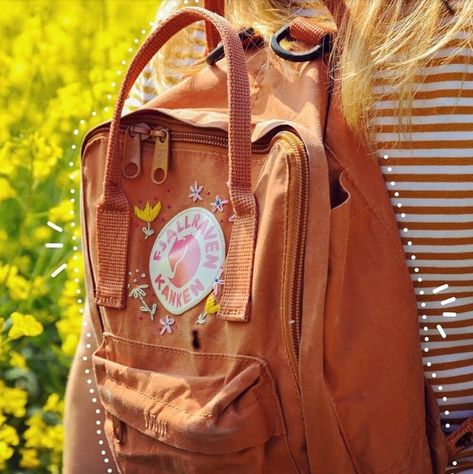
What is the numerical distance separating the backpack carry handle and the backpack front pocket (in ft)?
0.23

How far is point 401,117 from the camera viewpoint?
1293mm

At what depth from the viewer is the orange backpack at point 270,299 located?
49.2 inches

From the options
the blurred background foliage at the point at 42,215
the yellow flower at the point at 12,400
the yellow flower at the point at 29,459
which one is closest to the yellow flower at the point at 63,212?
the blurred background foliage at the point at 42,215

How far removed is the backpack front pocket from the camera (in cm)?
128

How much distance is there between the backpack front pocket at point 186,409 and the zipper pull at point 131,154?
8.0 inches

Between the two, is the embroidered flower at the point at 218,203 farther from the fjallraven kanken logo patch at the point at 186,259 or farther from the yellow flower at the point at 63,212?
the yellow flower at the point at 63,212

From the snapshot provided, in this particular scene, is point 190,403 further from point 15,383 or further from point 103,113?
point 103,113

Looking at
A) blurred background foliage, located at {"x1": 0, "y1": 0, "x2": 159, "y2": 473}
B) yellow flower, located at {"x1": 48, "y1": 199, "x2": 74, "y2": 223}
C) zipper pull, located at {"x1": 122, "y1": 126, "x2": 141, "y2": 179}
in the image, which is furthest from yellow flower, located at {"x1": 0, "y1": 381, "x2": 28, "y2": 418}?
zipper pull, located at {"x1": 122, "y1": 126, "x2": 141, "y2": 179}

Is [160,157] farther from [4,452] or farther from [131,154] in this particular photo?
[4,452]

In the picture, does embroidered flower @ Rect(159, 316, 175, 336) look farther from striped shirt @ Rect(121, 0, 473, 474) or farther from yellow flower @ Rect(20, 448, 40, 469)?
yellow flower @ Rect(20, 448, 40, 469)

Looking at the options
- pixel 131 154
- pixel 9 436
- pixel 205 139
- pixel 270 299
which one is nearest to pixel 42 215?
pixel 9 436

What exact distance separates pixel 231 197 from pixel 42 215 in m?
1.35

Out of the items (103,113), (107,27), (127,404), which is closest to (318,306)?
(127,404)

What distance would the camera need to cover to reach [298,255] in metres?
1.24
